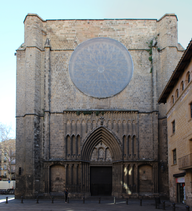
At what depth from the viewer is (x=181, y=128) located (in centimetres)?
1934

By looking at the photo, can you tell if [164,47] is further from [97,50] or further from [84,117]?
[84,117]

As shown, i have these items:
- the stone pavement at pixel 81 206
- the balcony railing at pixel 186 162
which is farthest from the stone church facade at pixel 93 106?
the balcony railing at pixel 186 162

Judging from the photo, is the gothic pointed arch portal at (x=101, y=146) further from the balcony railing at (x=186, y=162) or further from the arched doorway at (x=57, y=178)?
the balcony railing at (x=186, y=162)

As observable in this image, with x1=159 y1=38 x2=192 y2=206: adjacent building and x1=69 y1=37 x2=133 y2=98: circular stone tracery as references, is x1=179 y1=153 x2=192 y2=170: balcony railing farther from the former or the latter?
x1=69 y1=37 x2=133 y2=98: circular stone tracery

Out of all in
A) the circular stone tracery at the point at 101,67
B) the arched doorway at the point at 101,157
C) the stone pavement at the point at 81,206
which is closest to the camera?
the stone pavement at the point at 81,206

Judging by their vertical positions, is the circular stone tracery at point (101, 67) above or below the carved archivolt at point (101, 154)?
above

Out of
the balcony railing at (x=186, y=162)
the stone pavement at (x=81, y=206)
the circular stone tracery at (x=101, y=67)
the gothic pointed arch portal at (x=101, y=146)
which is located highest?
the circular stone tracery at (x=101, y=67)

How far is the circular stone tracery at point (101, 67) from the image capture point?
28.3 metres

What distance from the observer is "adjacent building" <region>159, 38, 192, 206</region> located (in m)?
17.5

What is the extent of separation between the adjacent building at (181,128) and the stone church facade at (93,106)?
4233mm

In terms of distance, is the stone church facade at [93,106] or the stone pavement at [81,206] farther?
the stone church facade at [93,106]

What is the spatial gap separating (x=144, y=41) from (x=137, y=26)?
1544 millimetres

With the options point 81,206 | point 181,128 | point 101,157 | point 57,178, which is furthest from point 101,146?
point 181,128

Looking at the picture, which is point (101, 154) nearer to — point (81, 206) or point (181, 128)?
point (81, 206)
